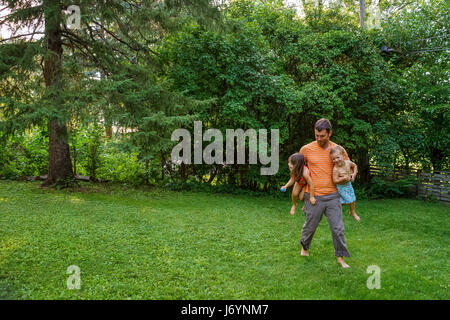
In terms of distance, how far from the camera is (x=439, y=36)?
11438 mm

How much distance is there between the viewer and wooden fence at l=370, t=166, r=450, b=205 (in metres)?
11.1

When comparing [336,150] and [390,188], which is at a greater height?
[336,150]

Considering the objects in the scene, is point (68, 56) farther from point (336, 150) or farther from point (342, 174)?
point (342, 174)

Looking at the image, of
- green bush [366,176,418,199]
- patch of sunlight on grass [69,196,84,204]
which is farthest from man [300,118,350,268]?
green bush [366,176,418,199]

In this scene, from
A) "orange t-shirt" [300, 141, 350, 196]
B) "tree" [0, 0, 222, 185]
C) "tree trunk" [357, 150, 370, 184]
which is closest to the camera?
"orange t-shirt" [300, 141, 350, 196]

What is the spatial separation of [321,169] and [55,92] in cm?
675

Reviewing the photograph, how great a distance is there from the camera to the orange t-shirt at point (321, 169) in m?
4.40

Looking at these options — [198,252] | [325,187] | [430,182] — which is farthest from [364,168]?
[198,252]

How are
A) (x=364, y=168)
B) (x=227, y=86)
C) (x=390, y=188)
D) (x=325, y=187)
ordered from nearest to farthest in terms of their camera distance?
(x=325, y=187) → (x=227, y=86) → (x=390, y=188) → (x=364, y=168)

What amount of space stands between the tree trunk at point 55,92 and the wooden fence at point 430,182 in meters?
10.5

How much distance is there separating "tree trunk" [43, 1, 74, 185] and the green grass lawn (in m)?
1.13

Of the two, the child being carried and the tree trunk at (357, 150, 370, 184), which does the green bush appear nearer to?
the tree trunk at (357, 150, 370, 184)

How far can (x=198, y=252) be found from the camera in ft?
17.1

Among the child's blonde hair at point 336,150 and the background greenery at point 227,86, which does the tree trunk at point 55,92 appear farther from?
the child's blonde hair at point 336,150
